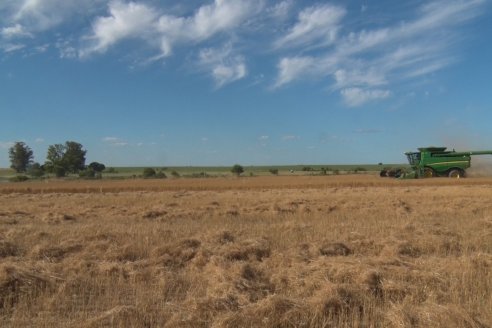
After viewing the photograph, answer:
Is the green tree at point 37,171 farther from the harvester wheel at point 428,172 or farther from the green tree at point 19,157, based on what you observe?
the harvester wheel at point 428,172

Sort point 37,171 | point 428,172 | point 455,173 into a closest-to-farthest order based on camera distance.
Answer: point 428,172
point 455,173
point 37,171

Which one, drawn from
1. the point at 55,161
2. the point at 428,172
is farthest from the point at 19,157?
the point at 428,172

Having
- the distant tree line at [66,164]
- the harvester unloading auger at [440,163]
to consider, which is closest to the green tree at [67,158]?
the distant tree line at [66,164]

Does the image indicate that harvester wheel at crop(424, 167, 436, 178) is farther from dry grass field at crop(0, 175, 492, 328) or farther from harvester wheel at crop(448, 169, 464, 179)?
dry grass field at crop(0, 175, 492, 328)

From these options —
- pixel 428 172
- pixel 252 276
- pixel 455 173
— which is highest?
pixel 428 172

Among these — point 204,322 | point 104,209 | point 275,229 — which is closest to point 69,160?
point 104,209

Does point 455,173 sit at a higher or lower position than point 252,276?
higher

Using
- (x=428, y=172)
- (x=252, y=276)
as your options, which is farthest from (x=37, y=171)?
(x=252, y=276)

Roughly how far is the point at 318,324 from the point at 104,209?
53.4 ft

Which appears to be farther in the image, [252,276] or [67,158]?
[67,158]

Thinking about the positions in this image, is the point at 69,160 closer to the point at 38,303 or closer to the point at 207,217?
the point at 207,217

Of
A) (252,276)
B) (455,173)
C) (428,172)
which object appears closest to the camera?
(252,276)

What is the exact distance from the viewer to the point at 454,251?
9.68 m

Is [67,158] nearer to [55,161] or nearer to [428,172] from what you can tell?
[55,161]
